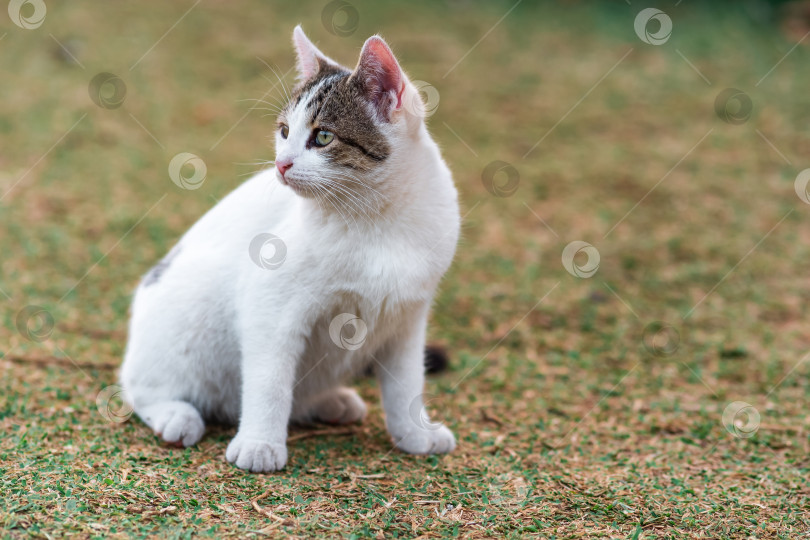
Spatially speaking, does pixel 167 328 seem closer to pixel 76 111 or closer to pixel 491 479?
pixel 491 479

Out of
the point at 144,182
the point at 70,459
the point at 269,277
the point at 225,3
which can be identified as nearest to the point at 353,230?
the point at 269,277

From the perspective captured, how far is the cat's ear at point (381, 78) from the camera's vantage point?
2574mm

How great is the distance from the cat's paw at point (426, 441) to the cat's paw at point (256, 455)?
0.49 metres

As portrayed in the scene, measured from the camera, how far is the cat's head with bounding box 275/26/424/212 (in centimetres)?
259

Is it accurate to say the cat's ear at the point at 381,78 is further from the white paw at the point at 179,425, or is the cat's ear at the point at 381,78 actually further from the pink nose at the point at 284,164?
the white paw at the point at 179,425

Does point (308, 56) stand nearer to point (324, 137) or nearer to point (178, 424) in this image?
point (324, 137)

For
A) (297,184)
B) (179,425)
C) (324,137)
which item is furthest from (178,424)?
(324,137)

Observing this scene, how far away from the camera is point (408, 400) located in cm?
302

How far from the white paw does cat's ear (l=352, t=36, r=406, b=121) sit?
1270 millimetres

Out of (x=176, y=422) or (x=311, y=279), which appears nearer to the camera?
(x=311, y=279)

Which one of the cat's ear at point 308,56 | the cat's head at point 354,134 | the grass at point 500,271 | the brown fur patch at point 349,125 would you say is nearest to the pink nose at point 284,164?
the cat's head at point 354,134

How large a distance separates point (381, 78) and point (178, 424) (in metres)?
1.39

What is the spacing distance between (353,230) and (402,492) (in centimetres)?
87

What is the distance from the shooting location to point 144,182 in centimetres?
552
